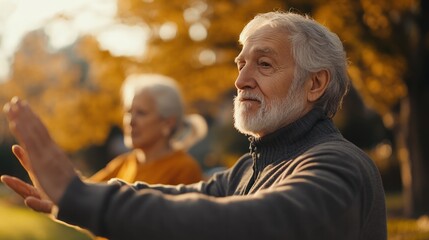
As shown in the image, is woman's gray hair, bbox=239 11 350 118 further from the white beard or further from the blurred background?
the blurred background

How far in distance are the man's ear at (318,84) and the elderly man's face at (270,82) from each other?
4 cm

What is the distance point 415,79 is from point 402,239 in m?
4.91

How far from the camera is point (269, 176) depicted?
7.66ft

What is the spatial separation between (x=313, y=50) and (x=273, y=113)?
260 mm

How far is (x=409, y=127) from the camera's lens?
1212 cm

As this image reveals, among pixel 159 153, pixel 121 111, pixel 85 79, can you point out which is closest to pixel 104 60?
pixel 121 111

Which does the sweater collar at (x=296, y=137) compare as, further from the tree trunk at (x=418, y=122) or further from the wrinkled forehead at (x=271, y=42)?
the tree trunk at (x=418, y=122)

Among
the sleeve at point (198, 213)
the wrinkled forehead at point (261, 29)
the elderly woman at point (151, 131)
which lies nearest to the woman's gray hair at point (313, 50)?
the wrinkled forehead at point (261, 29)

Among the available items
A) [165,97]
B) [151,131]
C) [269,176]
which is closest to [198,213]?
[269,176]

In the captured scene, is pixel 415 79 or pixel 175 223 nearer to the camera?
pixel 175 223

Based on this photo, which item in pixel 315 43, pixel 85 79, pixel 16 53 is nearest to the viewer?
pixel 315 43

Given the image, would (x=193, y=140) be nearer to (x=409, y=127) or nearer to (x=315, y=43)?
(x=315, y=43)

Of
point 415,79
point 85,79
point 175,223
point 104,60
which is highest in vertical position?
point 175,223

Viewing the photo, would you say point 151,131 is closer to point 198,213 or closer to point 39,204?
point 39,204
